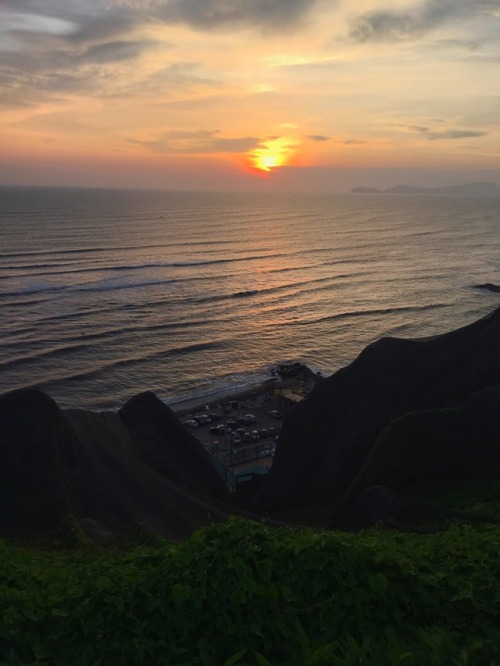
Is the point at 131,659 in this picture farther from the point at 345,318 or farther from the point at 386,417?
the point at 345,318

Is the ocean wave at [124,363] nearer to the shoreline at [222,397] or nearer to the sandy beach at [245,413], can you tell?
the shoreline at [222,397]

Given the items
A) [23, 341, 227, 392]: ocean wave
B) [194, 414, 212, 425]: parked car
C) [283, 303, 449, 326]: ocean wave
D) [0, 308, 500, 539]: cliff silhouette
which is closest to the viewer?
[0, 308, 500, 539]: cliff silhouette

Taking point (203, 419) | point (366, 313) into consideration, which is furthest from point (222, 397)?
point (366, 313)

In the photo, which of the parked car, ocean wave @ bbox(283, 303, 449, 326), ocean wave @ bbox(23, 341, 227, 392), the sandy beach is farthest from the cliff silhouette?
ocean wave @ bbox(283, 303, 449, 326)

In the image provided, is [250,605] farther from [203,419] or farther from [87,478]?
[203,419]

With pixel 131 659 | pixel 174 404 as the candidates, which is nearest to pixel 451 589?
pixel 131 659

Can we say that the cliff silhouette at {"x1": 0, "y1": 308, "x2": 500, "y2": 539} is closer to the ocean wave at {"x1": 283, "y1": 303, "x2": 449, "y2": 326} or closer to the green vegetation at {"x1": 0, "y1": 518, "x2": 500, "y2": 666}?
A: the green vegetation at {"x1": 0, "y1": 518, "x2": 500, "y2": 666}
